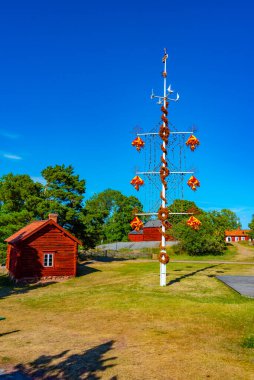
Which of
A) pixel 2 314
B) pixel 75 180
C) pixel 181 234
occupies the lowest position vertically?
pixel 2 314

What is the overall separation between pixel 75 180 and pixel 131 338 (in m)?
34.6

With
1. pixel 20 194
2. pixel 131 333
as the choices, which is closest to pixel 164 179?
pixel 131 333

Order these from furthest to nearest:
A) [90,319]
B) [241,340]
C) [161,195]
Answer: [161,195], [90,319], [241,340]

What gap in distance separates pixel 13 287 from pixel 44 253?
4.19m

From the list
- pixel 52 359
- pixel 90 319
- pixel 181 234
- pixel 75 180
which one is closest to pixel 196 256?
pixel 181 234

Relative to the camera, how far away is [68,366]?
993 centimetres

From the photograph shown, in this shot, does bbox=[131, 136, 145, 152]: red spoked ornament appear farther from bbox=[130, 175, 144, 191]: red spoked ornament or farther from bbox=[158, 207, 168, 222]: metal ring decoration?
bbox=[158, 207, 168, 222]: metal ring decoration

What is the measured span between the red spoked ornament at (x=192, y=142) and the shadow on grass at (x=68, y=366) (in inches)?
586

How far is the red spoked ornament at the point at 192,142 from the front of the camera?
22453 millimetres

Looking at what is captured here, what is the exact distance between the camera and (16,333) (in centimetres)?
1359

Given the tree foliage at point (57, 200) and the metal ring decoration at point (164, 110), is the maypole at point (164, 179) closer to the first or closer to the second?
the metal ring decoration at point (164, 110)

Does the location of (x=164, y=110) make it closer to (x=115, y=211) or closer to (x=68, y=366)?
(x=68, y=366)

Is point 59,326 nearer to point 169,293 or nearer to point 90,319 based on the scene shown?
point 90,319

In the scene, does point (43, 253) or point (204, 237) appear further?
point (204, 237)
